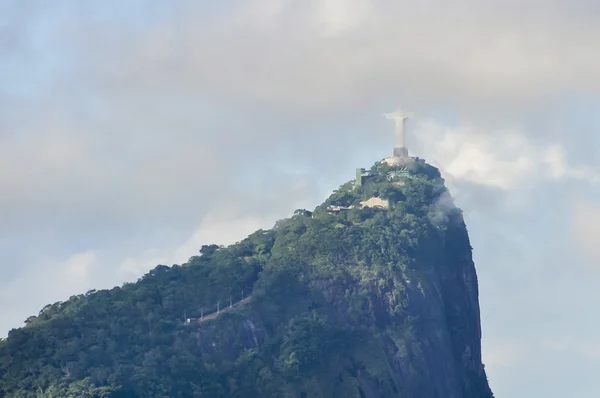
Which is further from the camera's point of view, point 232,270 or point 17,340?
point 232,270

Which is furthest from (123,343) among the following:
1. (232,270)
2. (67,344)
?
(232,270)

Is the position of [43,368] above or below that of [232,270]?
below

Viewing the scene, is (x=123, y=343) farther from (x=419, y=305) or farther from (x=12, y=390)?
(x=419, y=305)

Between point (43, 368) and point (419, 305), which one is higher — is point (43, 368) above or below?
below

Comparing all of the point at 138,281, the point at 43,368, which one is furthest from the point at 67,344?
the point at 138,281

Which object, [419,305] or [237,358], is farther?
[419,305]

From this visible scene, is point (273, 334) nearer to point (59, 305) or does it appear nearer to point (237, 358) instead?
point (237, 358)
